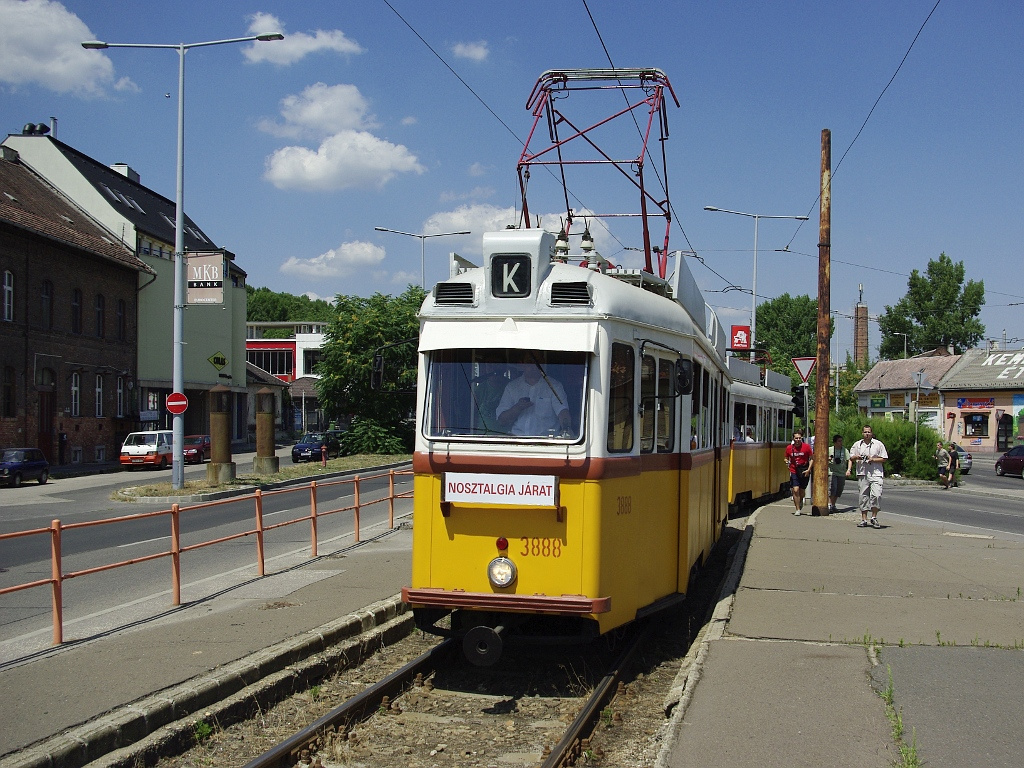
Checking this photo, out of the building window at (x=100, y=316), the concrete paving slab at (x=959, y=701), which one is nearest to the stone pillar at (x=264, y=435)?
the building window at (x=100, y=316)

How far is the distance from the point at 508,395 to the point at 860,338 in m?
103

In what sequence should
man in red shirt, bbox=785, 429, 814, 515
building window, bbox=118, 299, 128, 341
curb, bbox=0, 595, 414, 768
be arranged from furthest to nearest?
building window, bbox=118, 299, 128, 341, man in red shirt, bbox=785, 429, 814, 515, curb, bbox=0, 595, 414, 768

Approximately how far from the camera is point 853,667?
6.84m

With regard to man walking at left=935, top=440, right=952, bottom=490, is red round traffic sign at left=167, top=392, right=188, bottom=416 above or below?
above

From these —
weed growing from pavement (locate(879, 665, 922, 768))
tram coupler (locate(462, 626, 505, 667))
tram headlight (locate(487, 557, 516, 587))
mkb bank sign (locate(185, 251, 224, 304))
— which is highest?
mkb bank sign (locate(185, 251, 224, 304))

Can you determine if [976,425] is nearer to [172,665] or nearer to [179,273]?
[179,273]

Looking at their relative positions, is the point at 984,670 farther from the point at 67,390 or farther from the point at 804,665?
the point at 67,390

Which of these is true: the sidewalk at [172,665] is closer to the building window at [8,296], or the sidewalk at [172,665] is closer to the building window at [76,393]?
the building window at [8,296]

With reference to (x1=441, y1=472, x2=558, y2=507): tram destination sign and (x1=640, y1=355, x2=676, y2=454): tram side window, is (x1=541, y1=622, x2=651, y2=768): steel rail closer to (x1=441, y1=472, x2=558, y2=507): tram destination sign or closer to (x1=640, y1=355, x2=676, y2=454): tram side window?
(x1=441, y1=472, x2=558, y2=507): tram destination sign

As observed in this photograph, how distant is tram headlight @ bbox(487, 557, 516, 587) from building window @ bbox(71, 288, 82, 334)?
39.1 m

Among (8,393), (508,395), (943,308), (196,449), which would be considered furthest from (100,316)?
(943,308)

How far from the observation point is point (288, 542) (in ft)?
49.8

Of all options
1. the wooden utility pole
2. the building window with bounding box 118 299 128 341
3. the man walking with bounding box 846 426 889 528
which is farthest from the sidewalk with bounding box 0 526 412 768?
the building window with bounding box 118 299 128 341

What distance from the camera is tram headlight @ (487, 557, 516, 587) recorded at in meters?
6.82
